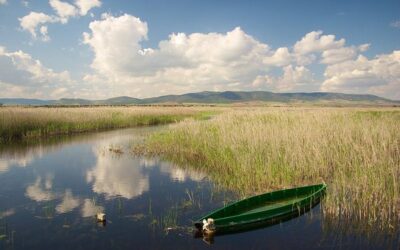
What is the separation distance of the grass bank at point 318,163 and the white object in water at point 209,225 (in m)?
3.03

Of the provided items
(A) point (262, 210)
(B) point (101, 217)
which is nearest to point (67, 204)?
(B) point (101, 217)

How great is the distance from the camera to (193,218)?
7840mm

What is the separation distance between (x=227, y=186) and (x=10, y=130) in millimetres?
18909

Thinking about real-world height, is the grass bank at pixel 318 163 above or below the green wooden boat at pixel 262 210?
Answer: above

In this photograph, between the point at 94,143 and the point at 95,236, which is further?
the point at 94,143

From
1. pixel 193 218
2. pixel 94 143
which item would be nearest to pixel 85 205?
pixel 193 218

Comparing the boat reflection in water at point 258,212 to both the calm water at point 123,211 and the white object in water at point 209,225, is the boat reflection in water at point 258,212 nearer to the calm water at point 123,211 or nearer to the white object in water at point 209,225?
the white object in water at point 209,225

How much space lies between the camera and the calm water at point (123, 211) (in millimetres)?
6594

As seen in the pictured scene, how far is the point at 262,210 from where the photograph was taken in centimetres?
801

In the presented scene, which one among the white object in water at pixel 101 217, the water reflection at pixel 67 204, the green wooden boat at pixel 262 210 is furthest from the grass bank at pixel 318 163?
the water reflection at pixel 67 204

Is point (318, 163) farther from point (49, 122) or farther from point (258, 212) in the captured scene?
point (49, 122)

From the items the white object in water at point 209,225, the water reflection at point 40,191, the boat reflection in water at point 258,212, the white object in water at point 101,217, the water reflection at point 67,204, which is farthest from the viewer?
the water reflection at point 40,191

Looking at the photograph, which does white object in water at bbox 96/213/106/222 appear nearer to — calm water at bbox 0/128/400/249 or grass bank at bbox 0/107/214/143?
calm water at bbox 0/128/400/249

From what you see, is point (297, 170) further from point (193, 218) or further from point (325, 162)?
point (193, 218)
